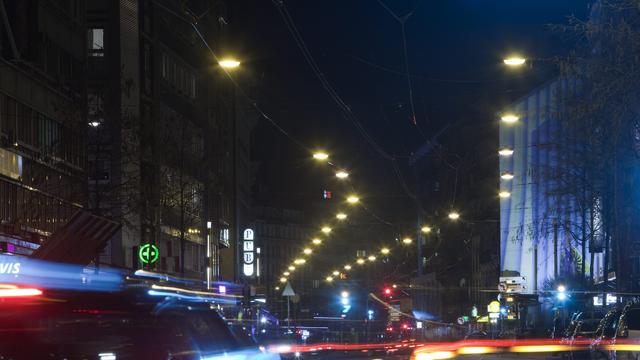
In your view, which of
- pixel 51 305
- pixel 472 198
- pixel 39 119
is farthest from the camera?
pixel 472 198

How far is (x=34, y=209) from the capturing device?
33094 millimetres

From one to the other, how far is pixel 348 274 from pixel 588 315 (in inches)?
4493

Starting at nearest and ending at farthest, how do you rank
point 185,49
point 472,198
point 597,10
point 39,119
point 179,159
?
point 597,10
point 39,119
point 179,159
point 185,49
point 472,198

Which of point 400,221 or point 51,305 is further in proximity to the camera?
point 400,221

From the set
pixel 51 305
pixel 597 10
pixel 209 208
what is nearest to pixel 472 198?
pixel 209 208

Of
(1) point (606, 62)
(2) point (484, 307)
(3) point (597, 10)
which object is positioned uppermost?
(3) point (597, 10)

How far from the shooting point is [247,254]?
81.9 meters

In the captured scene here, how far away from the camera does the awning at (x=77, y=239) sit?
91.6 feet

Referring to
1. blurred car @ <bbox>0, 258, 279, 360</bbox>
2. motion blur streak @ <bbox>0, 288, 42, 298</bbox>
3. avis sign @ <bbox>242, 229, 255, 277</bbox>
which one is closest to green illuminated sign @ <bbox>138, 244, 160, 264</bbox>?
blurred car @ <bbox>0, 258, 279, 360</bbox>

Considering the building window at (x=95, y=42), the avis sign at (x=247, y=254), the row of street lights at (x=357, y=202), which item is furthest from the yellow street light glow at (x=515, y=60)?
the avis sign at (x=247, y=254)

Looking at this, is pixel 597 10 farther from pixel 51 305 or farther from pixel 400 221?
pixel 400 221

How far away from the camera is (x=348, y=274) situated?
484 ft

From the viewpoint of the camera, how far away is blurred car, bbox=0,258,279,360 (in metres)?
7.39

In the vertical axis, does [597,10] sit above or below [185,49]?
below
